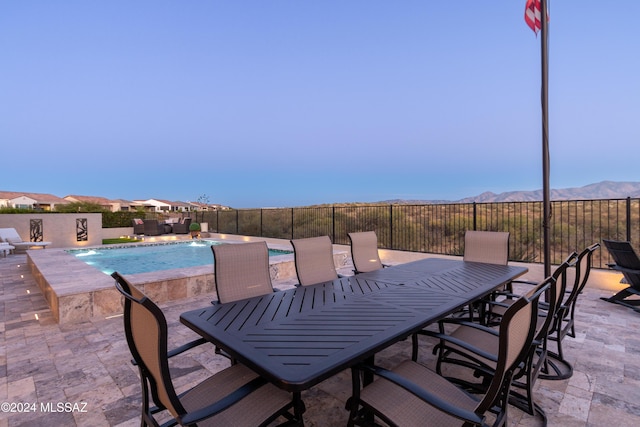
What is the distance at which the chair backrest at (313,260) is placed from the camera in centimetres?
302

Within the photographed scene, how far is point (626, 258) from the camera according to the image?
3.99m

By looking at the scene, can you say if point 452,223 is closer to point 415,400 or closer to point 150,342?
point 415,400

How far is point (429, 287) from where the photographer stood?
8.45ft

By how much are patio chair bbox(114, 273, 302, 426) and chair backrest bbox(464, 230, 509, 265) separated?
3237 millimetres

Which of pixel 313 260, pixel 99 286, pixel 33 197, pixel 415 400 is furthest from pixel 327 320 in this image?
pixel 33 197

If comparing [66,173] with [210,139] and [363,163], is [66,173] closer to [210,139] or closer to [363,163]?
[210,139]

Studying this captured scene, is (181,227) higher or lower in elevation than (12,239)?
higher

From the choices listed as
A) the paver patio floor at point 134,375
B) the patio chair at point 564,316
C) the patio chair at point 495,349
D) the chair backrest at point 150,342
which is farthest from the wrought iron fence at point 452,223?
the chair backrest at point 150,342

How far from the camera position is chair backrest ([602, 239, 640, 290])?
3857 millimetres

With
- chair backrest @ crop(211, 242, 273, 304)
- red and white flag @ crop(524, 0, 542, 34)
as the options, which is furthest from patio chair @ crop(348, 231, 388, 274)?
red and white flag @ crop(524, 0, 542, 34)

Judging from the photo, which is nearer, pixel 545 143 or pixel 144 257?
pixel 545 143

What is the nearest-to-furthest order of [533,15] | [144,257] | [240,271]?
[240,271], [533,15], [144,257]

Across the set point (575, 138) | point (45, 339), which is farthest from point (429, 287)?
point (575, 138)

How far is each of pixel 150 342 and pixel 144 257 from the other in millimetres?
9839
